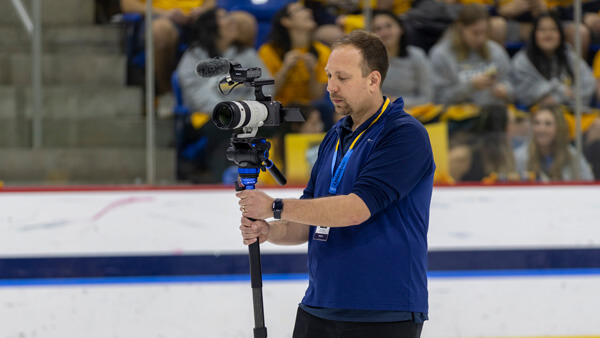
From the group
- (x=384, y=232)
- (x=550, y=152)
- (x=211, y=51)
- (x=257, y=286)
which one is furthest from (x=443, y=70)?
(x=257, y=286)

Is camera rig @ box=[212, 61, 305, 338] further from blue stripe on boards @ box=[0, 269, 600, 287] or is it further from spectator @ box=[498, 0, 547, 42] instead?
spectator @ box=[498, 0, 547, 42]

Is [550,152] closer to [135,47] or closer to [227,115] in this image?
[135,47]

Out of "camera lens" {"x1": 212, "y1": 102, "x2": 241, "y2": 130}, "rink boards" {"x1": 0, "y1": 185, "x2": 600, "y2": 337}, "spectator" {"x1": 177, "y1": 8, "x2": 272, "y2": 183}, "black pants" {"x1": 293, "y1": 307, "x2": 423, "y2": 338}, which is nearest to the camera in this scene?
"camera lens" {"x1": 212, "y1": 102, "x2": 241, "y2": 130}

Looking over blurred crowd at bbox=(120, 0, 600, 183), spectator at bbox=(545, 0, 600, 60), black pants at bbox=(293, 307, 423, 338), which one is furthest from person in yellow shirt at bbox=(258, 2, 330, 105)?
black pants at bbox=(293, 307, 423, 338)

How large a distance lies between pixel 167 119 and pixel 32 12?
0.77 meters

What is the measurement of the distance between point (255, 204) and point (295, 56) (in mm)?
1855

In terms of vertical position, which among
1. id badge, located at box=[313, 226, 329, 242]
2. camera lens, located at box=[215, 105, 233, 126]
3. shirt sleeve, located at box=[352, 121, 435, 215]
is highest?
camera lens, located at box=[215, 105, 233, 126]

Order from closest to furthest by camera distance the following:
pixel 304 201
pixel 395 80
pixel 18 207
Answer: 1. pixel 304 201
2. pixel 18 207
3. pixel 395 80

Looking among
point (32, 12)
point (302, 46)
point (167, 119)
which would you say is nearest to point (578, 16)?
point (302, 46)

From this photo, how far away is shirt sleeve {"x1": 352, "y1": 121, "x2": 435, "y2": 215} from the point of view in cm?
158

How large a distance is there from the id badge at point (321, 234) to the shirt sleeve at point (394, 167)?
15cm

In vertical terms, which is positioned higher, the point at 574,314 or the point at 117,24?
the point at 117,24

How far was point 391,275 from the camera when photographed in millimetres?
1637

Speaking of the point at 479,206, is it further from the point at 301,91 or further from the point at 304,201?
the point at 304,201
